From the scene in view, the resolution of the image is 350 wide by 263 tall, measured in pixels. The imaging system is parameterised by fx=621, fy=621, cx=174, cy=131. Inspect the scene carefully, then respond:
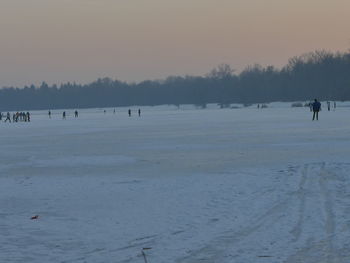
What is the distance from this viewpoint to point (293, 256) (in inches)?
273

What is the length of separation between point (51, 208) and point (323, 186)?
5.15 metres

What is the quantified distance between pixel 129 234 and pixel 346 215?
10.4ft

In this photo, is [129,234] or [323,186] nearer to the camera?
[129,234]

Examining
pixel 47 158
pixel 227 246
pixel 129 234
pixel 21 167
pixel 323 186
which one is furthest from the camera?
pixel 47 158

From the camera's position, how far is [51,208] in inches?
410

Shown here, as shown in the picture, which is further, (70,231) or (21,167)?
(21,167)

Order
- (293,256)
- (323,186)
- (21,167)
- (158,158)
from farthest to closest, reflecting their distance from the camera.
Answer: (158,158) → (21,167) → (323,186) → (293,256)

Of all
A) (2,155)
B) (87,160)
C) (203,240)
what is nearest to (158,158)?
(87,160)

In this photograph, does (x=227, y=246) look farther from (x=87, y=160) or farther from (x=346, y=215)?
(x=87, y=160)

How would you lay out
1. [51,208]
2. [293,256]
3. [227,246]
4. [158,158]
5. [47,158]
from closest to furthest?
[293,256] < [227,246] < [51,208] < [158,158] < [47,158]

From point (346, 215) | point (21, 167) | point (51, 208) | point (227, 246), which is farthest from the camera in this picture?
point (21, 167)

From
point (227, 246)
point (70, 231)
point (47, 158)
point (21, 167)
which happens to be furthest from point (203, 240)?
point (47, 158)

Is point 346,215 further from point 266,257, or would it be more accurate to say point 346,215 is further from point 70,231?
point 70,231

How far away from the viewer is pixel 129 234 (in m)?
8.29
